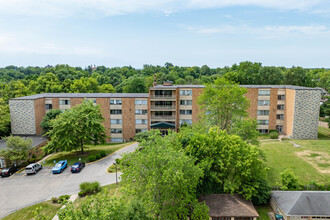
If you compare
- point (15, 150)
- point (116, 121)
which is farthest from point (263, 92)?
point (15, 150)

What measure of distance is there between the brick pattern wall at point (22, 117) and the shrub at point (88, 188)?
26715 mm

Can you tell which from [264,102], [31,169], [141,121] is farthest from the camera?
[264,102]

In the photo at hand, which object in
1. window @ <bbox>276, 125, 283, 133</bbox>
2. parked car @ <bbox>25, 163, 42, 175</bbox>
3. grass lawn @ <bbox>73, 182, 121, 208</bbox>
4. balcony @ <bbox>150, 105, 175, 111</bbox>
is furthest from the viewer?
window @ <bbox>276, 125, 283, 133</bbox>

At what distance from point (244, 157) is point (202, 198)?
6.34 meters

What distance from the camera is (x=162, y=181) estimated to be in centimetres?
1983

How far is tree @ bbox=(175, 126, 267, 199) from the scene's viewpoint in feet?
82.7

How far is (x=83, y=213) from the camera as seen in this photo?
44.5 feet

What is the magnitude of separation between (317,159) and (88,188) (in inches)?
1365

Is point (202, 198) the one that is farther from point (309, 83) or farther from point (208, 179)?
point (309, 83)

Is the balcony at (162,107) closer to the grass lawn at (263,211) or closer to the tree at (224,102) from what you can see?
the tree at (224,102)

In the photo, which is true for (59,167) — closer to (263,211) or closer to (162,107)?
(162,107)

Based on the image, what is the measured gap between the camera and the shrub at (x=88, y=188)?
28.6m

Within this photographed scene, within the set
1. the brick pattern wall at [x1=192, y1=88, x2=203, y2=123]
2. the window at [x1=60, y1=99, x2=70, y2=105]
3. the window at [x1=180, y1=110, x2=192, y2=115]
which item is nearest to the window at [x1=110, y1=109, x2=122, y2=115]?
the window at [x1=60, y1=99, x2=70, y2=105]

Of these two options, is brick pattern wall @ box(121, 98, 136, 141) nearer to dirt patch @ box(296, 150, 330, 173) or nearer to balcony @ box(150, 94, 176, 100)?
balcony @ box(150, 94, 176, 100)
